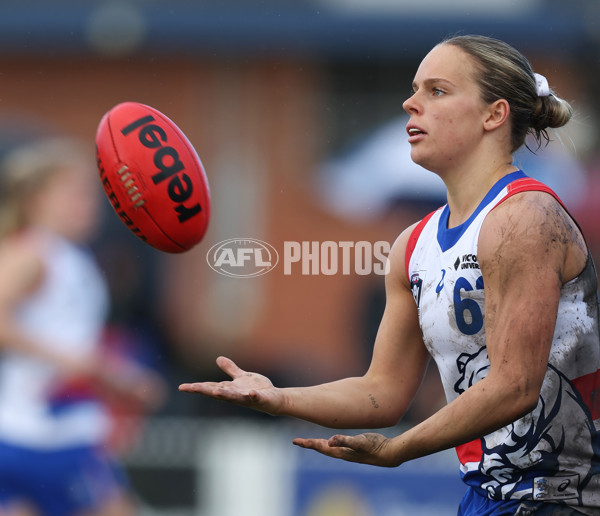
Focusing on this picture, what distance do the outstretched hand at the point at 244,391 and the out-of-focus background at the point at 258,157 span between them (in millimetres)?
3679

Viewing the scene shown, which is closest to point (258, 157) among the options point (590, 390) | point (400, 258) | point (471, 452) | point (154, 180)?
point (154, 180)

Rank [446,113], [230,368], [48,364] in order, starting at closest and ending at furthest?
[446,113], [230,368], [48,364]

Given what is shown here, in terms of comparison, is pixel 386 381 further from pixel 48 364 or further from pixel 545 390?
pixel 48 364

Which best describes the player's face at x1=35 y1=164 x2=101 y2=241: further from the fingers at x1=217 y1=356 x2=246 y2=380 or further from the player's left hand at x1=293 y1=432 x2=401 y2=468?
the player's left hand at x1=293 y1=432 x2=401 y2=468

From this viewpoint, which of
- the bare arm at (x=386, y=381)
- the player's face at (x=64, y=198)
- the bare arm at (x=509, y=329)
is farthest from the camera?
the player's face at (x=64, y=198)

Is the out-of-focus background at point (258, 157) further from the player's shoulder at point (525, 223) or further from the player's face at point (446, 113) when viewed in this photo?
the player's shoulder at point (525, 223)

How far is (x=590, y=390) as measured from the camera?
2.77m

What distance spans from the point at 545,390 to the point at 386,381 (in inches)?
21.7

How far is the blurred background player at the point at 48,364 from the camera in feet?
19.1

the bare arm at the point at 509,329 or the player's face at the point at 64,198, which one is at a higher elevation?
the player's face at the point at 64,198

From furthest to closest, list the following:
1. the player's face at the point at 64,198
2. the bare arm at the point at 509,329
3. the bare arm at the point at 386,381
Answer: the player's face at the point at 64,198 → the bare arm at the point at 386,381 → the bare arm at the point at 509,329

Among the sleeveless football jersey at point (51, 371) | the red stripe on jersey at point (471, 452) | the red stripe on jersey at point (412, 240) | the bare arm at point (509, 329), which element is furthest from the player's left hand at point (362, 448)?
the sleeveless football jersey at point (51, 371)

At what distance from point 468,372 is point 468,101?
697 millimetres

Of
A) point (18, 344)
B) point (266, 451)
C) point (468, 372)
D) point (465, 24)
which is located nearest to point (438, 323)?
point (468, 372)
